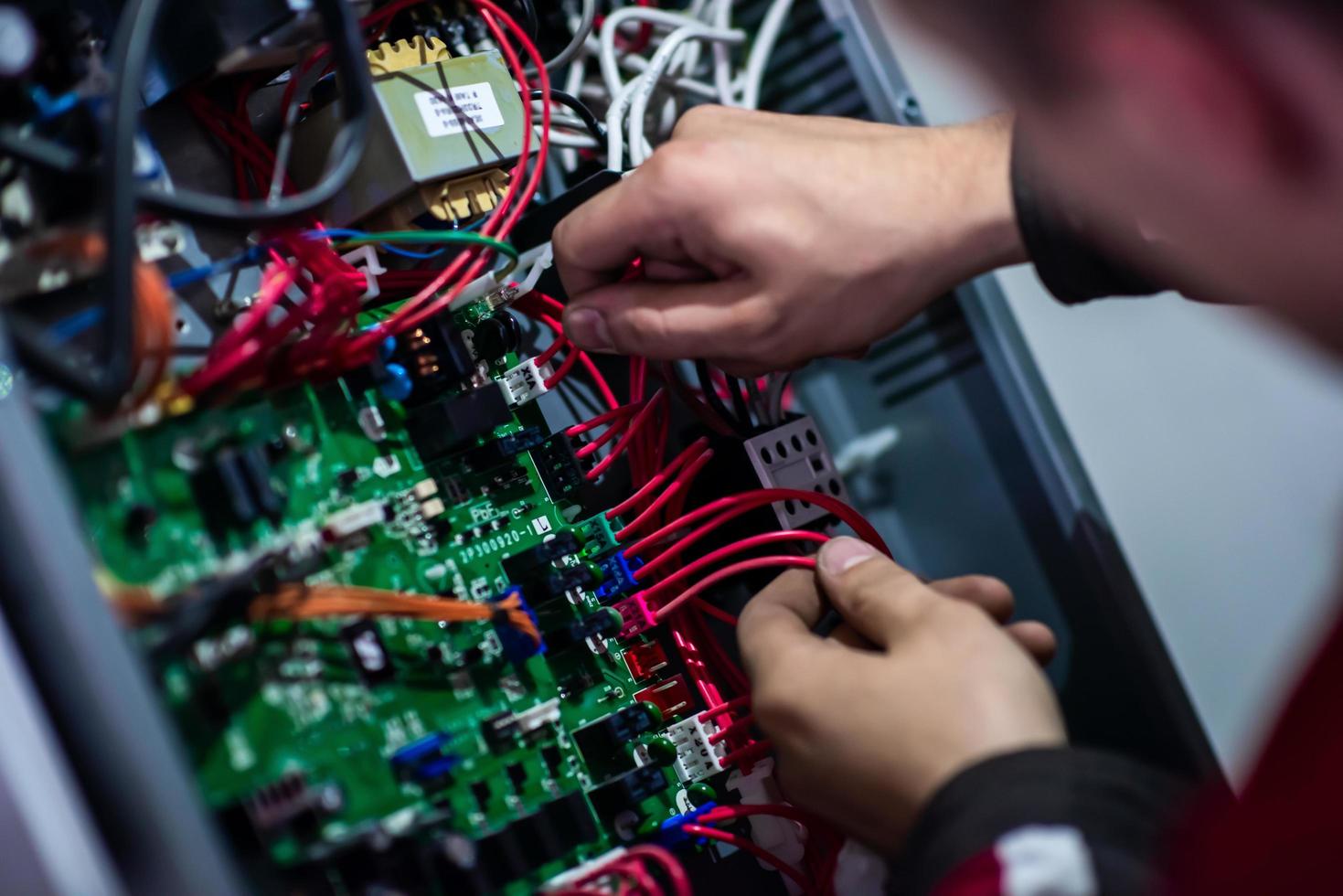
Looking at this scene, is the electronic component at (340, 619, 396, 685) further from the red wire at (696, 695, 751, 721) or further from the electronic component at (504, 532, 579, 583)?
the red wire at (696, 695, 751, 721)

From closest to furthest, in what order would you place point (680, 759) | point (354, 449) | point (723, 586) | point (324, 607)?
point (324, 607), point (354, 449), point (680, 759), point (723, 586)

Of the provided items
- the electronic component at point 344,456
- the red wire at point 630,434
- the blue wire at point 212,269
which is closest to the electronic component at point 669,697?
the electronic component at point 344,456

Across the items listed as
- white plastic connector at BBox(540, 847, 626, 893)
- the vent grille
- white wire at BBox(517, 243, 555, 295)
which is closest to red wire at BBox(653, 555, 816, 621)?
white plastic connector at BBox(540, 847, 626, 893)

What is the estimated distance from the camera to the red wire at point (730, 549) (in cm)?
99

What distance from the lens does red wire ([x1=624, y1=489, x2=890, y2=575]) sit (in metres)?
1.00

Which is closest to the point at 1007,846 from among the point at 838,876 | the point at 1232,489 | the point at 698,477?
the point at 838,876

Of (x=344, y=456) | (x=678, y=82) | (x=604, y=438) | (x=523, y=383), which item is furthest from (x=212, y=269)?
(x=678, y=82)

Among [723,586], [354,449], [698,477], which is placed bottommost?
[723,586]

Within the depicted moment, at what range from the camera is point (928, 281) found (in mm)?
932

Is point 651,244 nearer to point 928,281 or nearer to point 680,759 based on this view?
point 928,281

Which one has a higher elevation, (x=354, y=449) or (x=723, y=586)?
(x=354, y=449)

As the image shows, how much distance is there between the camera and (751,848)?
99 cm

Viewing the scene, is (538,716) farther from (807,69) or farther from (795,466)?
(807,69)

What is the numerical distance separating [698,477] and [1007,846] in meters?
0.60
